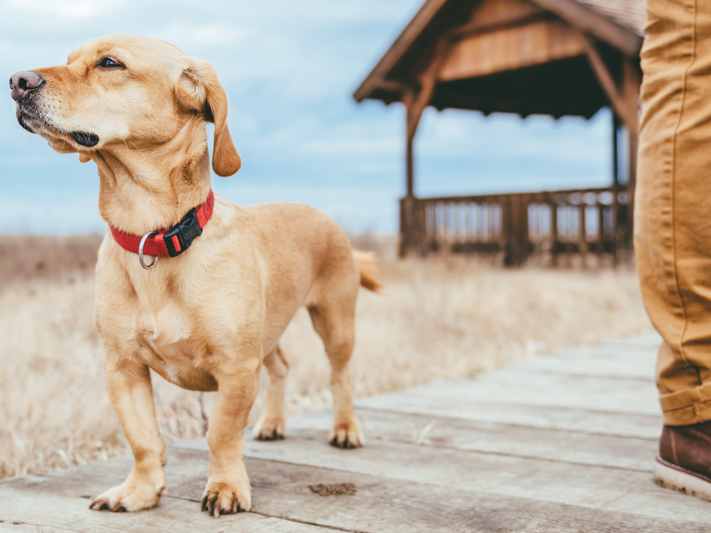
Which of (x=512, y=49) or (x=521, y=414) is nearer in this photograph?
(x=521, y=414)

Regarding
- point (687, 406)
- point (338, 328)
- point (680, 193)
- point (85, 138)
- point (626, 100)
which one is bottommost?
point (687, 406)

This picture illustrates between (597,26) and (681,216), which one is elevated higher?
(597,26)

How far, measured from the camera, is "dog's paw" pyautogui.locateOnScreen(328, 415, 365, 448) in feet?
8.27

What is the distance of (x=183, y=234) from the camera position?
6.26ft

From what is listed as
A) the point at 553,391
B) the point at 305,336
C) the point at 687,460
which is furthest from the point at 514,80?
the point at 687,460

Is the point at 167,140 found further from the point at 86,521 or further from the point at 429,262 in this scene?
the point at 429,262

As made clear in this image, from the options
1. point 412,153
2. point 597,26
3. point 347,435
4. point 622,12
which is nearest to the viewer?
point 347,435

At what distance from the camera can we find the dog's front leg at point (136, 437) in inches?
73.5

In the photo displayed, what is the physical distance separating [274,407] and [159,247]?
3.23 feet

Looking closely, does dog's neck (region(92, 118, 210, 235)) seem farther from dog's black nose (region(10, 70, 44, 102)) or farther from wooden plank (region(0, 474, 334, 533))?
wooden plank (region(0, 474, 334, 533))

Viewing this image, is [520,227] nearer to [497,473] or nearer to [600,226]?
[600,226]

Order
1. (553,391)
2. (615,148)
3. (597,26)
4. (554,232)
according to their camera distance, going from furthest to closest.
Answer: (615,148) → (554,232) → (597,26) → (553,391)

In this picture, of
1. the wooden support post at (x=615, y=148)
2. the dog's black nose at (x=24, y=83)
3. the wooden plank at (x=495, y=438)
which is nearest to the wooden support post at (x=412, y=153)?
the wooden support post at (x=615, y=148)

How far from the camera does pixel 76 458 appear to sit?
8.98ft
